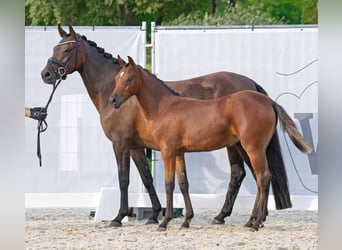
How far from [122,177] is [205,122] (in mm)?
1005

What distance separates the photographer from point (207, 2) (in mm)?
25078

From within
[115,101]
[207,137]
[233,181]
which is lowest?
[233,181]

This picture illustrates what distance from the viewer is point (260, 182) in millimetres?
6059

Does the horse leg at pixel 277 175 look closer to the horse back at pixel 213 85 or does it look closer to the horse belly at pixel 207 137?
the horse belly at pixel 207 137

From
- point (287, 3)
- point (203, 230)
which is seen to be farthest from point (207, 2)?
point (203, 230)

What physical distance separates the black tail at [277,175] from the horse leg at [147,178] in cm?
106

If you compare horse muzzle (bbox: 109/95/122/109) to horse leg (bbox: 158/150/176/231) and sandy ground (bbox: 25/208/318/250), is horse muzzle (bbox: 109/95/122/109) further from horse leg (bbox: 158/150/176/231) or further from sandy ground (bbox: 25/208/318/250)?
sandy ground (bbox: 25/208/318/250)

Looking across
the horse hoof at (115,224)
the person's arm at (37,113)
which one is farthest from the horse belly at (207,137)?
the person's arm at (37,113)

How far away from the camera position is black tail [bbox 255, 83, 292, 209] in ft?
21.2

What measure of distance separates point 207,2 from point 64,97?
59.3 feet

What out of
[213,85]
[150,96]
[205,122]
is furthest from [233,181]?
[150,96]

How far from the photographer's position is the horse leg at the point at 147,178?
6777 mm

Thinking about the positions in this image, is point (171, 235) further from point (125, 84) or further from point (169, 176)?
point (125, 84)

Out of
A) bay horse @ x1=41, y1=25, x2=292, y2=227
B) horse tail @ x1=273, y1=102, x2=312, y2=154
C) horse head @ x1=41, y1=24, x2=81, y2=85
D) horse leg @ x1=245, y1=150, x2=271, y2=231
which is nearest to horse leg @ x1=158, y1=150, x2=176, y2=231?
bay horse @ x1=41, y1=25, x2=292, y2=227
